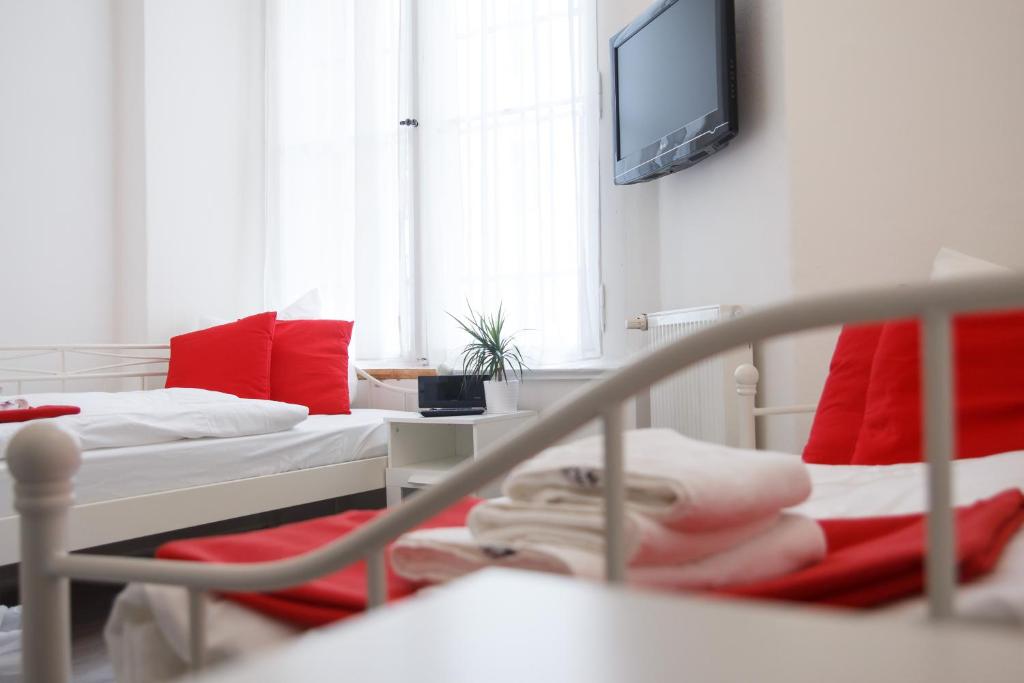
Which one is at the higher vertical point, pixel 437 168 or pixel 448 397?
pixel 437 168

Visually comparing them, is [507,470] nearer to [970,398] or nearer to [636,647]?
[636,647]

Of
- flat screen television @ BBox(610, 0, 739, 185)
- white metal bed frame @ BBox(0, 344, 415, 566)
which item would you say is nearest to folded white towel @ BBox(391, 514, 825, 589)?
white metal bed frame @ BBox(0, 344, 415, 566)

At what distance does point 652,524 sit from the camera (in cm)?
72

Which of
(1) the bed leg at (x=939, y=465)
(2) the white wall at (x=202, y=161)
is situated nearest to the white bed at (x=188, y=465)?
(2) the white wall at (x=202, y=161)

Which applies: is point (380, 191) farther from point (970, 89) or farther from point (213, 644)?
point (213, 644)

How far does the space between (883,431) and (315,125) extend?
3098 mm

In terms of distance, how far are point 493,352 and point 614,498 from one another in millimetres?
2365

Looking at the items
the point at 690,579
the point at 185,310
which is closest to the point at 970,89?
the point at 690,579

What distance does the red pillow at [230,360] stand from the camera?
9.85ft

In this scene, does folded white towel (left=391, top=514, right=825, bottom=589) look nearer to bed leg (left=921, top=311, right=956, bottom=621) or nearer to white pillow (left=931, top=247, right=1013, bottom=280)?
bed leg (left=921, top=311, right=956, bottom=621)

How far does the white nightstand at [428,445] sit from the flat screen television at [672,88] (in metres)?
0.95

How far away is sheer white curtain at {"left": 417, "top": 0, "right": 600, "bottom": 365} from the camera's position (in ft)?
10.3

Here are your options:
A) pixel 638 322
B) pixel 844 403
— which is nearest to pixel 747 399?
pixel 844 403

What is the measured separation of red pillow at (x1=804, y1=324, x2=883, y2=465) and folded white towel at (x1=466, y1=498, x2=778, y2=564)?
0.92 meters
